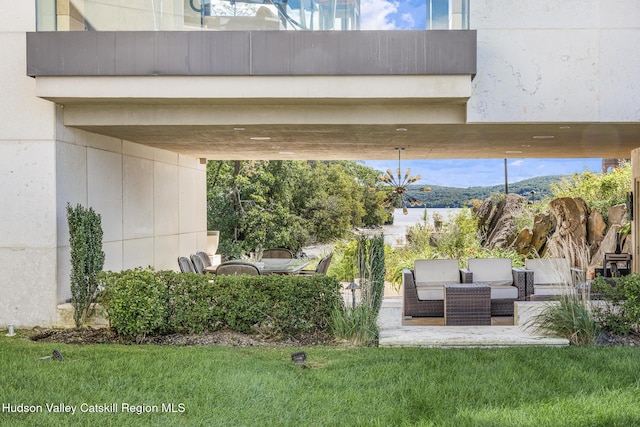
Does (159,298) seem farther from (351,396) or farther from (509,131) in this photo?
(509,131)

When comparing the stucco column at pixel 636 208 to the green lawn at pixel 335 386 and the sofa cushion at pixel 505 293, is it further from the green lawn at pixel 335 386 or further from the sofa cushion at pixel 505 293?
the green lawn at pixel 335 386

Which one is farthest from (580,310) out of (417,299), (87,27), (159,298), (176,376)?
(87,27)

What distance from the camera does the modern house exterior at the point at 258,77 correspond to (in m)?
6.75

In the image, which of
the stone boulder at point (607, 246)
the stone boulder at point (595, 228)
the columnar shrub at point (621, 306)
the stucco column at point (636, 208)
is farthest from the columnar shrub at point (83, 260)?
the stone boulder at point (595, 228)

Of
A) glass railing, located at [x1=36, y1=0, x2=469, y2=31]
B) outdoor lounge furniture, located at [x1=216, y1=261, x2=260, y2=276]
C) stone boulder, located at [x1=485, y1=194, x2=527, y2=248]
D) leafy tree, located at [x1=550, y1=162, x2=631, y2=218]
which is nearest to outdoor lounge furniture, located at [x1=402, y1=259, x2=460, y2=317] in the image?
outdoor lounge furniture, located at [x1=216, y1=261, x2=260, y2=276]

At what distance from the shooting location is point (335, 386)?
457 cm

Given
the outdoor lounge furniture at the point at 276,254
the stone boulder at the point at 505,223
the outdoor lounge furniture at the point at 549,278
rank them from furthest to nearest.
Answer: the stone boulder at the point at 505,223
the outdoor lounge furniture at the point at 276,254
the outdoor lounge furniture at the point at 549,278

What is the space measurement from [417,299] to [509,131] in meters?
2.92

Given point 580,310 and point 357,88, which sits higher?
point 357,88

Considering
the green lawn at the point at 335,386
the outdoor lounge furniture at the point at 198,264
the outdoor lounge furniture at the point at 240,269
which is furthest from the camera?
the outdoor lounge furniture at the point at 198,264

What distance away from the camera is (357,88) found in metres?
6.80

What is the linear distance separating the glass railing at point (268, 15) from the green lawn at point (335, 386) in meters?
Answer: 3.99

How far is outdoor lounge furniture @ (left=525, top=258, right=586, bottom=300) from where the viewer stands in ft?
21.4

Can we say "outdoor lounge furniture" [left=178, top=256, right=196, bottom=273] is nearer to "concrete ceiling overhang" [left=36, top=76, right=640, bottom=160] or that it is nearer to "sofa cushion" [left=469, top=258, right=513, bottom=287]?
"concrete ceiling overhang" [left=36, top=76, right=640, bottom=160]
